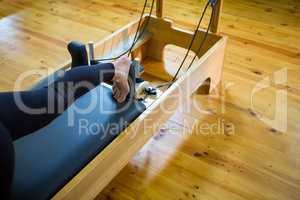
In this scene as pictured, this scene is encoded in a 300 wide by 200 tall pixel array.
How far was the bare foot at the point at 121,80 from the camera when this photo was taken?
1287mm

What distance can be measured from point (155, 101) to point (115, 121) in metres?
0.17

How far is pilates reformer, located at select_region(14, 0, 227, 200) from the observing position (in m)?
1.02

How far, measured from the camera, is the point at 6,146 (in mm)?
828

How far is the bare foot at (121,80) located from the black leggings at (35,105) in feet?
0.08

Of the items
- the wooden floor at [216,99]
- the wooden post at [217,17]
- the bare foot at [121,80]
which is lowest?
the wooden floor at [216,99]

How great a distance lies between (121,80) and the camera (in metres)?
1.29

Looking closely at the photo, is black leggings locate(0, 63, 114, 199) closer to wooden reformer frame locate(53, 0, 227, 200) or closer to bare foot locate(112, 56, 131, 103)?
bare foot locate(112, 56, 131, 103)

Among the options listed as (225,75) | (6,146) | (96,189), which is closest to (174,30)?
(225,75)

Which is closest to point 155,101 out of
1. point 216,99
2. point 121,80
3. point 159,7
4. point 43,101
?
point 121,80

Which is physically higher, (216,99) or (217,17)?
(217,17)

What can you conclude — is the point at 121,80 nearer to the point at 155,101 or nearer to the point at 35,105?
the point at 155,101

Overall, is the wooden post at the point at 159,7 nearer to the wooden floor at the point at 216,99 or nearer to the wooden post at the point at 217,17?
the wooden post at the point at 217,17

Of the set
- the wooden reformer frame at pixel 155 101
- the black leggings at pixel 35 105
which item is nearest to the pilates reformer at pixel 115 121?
the wooden reformer frame at pixel 155 101

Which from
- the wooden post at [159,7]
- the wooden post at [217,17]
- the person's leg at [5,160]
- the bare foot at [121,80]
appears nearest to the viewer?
the person's leg at [5,160]
